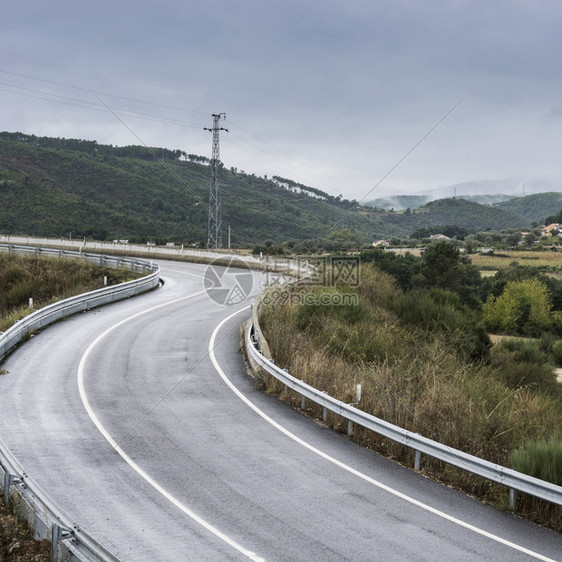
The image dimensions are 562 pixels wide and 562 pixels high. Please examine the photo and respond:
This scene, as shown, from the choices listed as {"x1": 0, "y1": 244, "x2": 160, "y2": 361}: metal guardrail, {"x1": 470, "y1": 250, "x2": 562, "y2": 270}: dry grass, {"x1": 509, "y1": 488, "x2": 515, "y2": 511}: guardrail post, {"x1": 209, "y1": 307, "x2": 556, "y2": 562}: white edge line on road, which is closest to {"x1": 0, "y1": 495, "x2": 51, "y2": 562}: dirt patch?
{"x1": 209, "y1": 307, "x2": 556, "y2": 562}: white edge line on road

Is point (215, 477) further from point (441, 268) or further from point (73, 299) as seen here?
point (441, 268)

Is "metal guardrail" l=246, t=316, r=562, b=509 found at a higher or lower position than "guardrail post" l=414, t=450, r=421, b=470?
higher

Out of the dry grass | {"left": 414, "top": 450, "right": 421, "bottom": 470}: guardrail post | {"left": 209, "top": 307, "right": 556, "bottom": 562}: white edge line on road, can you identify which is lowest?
{"left": 209, "top": 307, "right": 556, "bottom": 562}: white edge line on road

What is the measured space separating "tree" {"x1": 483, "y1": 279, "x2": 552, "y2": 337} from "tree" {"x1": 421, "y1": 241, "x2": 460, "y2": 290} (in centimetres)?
612

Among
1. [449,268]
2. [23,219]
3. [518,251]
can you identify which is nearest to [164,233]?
[23,219]

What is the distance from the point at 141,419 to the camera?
11.3 metres

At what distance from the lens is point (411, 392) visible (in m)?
11.5

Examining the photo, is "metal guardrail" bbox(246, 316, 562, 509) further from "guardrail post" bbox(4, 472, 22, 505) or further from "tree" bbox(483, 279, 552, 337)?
"tree" bbox(483, 279, 552, 337)

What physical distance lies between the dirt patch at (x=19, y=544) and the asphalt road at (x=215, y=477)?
57 centimetres

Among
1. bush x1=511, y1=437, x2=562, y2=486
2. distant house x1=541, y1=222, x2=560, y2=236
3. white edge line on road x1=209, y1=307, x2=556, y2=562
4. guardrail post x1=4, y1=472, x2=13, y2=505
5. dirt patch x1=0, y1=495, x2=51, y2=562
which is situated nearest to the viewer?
dirt patch x1=0, y1=495, x2=51, y2=562

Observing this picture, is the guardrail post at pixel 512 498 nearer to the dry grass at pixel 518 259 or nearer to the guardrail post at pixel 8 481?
the guardrail post at pixel 8 481

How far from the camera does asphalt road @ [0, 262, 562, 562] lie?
6.96m

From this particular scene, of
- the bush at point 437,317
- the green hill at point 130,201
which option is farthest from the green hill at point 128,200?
the bush at point 437,317

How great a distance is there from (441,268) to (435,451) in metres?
65.0
